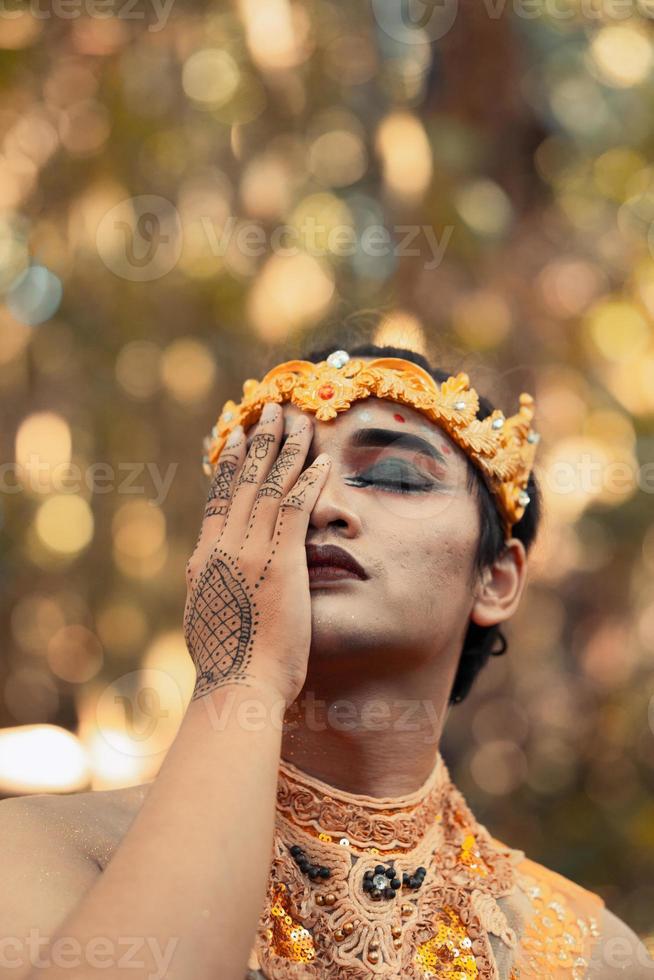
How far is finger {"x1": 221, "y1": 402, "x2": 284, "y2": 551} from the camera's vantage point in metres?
2.21

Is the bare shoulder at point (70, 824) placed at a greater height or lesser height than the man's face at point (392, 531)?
lesser

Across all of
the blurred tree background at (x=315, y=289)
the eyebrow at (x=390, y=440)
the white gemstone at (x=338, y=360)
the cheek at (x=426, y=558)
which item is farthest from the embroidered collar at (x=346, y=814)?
the blurred tree background at (x=315, y=289)

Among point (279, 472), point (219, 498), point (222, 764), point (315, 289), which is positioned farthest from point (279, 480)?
point (315, 289)

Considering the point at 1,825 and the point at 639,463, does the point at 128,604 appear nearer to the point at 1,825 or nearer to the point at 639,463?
the point at 639,463

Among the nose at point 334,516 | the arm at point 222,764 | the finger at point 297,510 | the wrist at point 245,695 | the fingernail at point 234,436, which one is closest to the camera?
the arm at point 222,764

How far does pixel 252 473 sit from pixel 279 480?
0.07 m

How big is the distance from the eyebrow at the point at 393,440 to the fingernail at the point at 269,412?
7.0 inches

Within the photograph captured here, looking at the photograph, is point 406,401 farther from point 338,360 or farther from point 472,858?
point 472,858

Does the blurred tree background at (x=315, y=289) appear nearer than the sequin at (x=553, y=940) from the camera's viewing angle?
No

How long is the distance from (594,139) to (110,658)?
11.1 feet

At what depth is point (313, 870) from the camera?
220 centimetres

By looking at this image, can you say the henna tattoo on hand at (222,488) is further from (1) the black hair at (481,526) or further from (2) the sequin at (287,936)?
(2) the sequin at (287,936)

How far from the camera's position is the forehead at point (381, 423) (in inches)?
97.0

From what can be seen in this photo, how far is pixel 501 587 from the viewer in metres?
2.71
